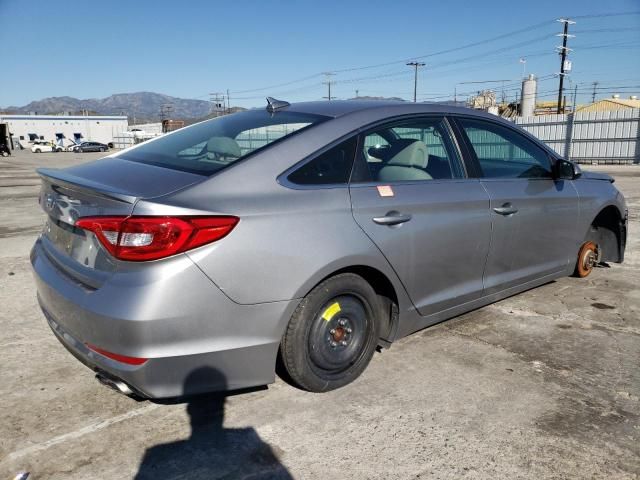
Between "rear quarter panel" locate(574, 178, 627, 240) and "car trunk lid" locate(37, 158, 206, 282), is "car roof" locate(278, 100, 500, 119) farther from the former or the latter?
"rear quarter panel" locate(574, 178, 627, 240)

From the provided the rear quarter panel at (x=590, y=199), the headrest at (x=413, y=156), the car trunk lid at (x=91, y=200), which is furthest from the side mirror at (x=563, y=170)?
the car trunk lid at (x=91, y=200)

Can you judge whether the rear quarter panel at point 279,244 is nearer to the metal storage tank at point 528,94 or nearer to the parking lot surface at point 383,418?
the parking lot surface at point 383,418

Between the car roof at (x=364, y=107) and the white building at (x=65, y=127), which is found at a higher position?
the white building at (x=65, y=127)

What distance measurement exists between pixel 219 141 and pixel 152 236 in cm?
97

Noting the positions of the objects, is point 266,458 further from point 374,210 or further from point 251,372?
point 374,210

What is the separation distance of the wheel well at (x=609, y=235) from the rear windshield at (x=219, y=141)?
3.31 m

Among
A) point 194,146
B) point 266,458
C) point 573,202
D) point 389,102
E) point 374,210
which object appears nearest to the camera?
point 266,458

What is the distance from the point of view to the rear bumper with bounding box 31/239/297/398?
6.79 feet

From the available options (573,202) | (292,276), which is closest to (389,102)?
(292,276)

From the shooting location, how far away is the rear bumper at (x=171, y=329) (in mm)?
2068

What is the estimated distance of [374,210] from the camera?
2.71 metres

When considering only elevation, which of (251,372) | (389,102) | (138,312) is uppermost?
(389,102)

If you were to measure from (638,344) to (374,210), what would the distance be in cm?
219

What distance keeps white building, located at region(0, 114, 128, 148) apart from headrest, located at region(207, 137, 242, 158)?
84761 mm
